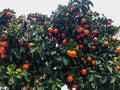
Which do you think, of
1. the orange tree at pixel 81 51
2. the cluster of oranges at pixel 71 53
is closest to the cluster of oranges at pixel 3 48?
the orange tree at pixel 81 51

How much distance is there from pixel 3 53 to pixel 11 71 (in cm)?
28

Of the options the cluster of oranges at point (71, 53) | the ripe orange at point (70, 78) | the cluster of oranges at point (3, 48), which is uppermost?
the cluster of oranges at point (3, 48)

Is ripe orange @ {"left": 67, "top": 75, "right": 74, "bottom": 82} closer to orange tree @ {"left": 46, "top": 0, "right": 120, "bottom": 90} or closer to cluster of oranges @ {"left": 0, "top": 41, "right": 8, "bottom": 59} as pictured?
orange tree @ {"left": 46, "top": 0, "right": 120, "bottom": 90}

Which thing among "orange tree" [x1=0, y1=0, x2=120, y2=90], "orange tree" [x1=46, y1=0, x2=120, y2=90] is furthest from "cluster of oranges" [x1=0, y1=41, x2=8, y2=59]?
"orange tree" [x1=46, y1=0, x2=120, y2=90]

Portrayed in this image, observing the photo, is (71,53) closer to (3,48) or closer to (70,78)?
(70,78)

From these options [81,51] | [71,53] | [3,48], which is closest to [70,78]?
[71,53]

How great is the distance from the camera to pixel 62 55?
3566 mm

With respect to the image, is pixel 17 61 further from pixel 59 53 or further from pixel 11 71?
pixel 59 53

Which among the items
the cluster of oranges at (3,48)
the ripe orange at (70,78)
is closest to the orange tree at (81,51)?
the ripe orange at (70,78)

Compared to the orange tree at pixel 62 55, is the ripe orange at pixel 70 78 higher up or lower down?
lower down

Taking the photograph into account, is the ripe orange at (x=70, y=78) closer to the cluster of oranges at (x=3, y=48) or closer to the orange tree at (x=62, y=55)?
the orange tree at (x=62, y=55)

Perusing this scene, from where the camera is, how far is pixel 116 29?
168 inches

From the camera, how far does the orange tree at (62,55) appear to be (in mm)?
3416

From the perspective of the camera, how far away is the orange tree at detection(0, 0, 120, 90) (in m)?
3.42
